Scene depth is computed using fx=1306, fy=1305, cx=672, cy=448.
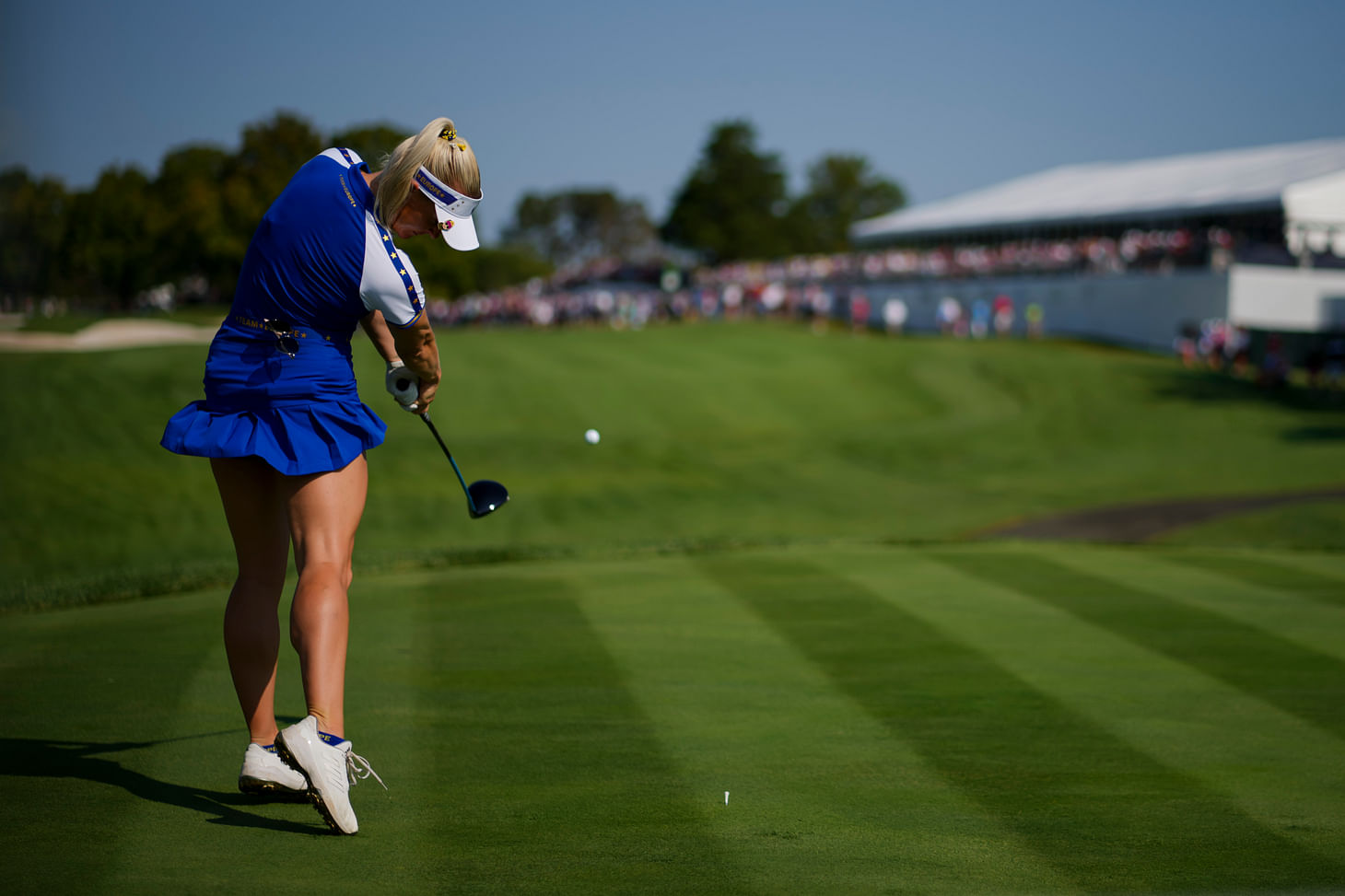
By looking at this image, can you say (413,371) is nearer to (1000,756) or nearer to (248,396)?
(248,396)

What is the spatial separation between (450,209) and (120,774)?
2.25 metres

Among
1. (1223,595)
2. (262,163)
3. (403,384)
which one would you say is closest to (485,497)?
(403,384)

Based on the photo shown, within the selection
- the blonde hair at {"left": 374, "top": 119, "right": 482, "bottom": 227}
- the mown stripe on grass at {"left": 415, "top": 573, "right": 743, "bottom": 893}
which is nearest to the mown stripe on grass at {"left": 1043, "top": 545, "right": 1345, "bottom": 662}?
the mown stripe on grass at {"left": 415, "top": 573, "right": 743, "bottom": 893}

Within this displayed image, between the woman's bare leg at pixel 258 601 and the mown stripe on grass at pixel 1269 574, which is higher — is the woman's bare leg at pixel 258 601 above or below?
above

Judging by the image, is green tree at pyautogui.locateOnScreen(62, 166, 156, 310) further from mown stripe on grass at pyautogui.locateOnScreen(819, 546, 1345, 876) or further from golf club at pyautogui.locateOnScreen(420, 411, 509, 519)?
golf club at pyautogui.locateOnScreen(420, 411, 509, 519)

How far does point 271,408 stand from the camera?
4152 mm

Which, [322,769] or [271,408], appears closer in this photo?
[322,769]

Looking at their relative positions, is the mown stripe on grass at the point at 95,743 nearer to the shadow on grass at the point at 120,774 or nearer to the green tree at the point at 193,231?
the shadow on grass at the point at 120,774

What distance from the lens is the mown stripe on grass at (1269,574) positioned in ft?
27.8

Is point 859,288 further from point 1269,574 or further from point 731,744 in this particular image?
point 731,744

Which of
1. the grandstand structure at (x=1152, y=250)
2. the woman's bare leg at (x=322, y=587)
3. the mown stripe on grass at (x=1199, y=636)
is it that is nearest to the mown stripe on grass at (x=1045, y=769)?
the mown stripe on grass at (x=1199, y=636)

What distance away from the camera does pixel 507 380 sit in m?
28.6

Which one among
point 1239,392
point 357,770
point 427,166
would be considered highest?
point 427,166

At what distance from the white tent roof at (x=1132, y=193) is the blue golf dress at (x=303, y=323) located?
57.1 meters
